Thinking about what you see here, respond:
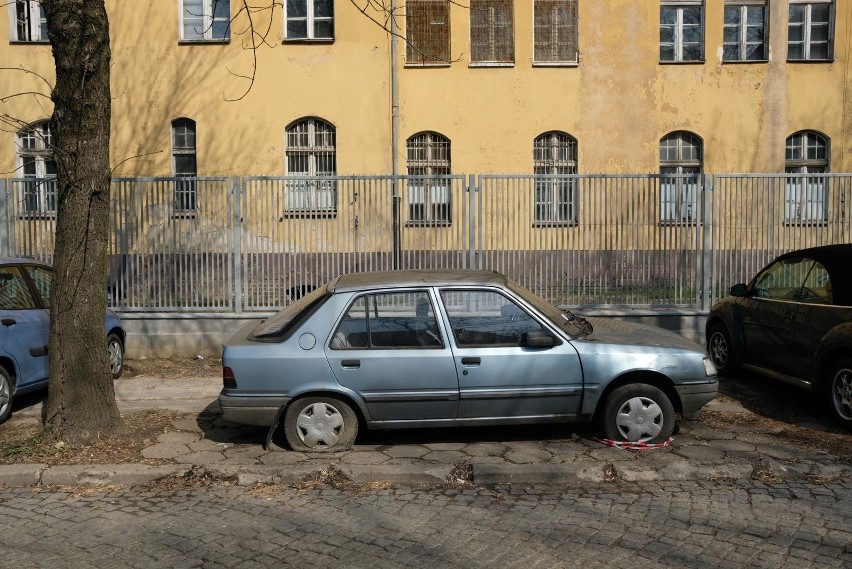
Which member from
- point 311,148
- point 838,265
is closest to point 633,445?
point 838,265

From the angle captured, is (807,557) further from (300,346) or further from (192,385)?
(192,385)

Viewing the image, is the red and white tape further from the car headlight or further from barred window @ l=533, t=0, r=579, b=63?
barred window @ l=533, t=0, r=579, b=63

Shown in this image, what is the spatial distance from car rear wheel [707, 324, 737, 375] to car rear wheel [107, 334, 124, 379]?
24.1 feet

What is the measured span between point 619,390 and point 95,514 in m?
4.14

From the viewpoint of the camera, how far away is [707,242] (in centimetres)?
1184

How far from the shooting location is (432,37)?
62.8ft

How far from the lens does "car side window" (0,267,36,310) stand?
8.62 meters

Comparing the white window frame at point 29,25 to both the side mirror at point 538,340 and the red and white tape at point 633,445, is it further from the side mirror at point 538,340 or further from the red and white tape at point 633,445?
the red and white tape at point 633,445

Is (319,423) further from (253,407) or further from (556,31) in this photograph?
(556,31)

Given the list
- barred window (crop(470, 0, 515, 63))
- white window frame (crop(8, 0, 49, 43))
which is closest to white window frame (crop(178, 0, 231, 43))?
white window frame (crop(8, 0, 49, 43))

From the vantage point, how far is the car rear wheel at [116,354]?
34.4ft

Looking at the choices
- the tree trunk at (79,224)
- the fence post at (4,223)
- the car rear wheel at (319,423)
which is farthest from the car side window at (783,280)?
the fence post at (4,223)

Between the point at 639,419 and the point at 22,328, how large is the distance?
6120 millimetres

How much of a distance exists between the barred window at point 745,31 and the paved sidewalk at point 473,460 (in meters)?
14.4
